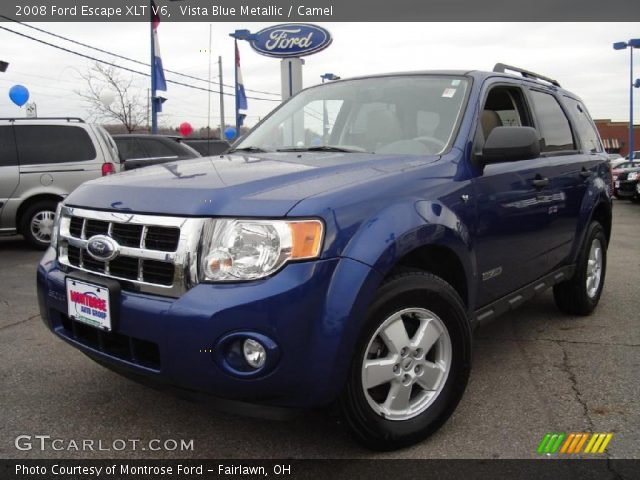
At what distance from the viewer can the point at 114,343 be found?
238 cm

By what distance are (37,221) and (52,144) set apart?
1143mm

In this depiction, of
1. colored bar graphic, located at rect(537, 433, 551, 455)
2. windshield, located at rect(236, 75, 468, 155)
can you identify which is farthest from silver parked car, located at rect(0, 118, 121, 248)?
colored bar graphic, located at rect(537, 433, 551, 455)

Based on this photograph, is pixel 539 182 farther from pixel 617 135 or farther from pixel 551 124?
pixel 617 135

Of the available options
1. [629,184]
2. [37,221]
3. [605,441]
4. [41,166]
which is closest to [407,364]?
[605,441]

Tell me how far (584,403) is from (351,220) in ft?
5.77

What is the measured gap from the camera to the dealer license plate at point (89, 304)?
7.46ft

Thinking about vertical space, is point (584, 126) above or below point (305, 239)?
above

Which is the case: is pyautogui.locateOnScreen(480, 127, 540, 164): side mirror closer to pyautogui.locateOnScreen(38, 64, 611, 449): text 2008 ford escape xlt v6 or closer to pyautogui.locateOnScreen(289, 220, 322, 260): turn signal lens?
pyautogui.locateOnScreen(38, 64, 611, 449): text 2008 ford escape xlt v6

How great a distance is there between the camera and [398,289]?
231cm

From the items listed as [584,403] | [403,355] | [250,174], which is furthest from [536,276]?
[250,174]

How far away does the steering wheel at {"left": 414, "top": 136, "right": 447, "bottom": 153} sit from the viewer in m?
2.96

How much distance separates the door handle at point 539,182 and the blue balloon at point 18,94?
54.5 ft

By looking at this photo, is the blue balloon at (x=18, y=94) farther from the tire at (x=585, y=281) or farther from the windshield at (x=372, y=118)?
the tire at (x=585, y=281)

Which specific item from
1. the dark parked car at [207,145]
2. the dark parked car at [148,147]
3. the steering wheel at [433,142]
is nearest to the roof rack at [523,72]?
the steering wheel at [433,142]
